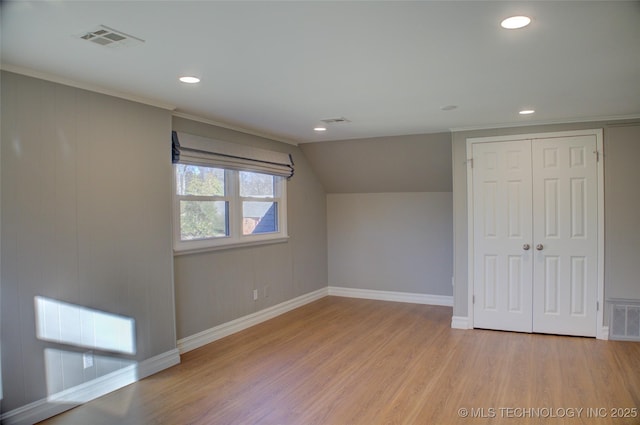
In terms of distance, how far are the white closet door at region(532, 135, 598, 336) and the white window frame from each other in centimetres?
300

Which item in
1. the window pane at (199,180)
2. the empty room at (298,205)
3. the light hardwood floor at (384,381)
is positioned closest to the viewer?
the empty room at (298,205)

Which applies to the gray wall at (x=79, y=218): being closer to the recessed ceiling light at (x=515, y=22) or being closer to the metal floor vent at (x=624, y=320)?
the recessed ceiling light at (x=515, y=22)

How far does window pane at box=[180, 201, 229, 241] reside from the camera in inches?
163

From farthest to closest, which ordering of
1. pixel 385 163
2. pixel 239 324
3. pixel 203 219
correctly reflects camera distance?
pixel 385 163, pixel 239 324, pixel 203 219

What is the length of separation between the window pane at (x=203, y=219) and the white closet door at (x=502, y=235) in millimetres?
2800

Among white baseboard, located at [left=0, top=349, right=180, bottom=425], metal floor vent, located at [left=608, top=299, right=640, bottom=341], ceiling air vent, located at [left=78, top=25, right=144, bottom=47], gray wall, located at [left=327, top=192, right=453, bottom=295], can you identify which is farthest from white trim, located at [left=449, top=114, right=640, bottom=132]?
white baseboard, located at [left=0, top=349, right=180, bottom=425]

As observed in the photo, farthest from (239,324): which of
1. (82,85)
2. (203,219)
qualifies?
(82,85)

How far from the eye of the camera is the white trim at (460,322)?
4.80 metres

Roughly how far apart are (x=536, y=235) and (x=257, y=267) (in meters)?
3.14

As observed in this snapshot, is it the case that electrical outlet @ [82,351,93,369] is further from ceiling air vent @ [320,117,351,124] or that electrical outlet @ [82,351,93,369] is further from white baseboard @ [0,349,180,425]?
ceiling air vent @ [320,117,351,124]

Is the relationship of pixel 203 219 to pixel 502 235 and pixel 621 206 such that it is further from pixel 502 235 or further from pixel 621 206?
pixel 621 206

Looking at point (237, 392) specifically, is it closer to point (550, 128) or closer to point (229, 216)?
point (229, 216)

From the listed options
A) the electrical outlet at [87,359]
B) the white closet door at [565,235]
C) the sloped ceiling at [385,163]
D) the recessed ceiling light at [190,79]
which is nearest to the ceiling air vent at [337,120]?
the sloped ceiling at [385,163]

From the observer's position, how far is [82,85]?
3.01m
